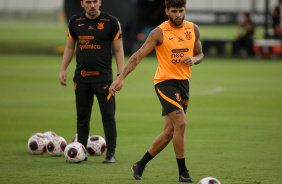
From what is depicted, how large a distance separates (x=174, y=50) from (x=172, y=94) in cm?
54

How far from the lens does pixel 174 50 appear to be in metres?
8.08

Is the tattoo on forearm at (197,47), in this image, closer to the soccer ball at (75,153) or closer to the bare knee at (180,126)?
the bare knee at (180,126)

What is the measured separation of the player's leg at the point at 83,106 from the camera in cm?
958

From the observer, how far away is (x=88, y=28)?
9477mm

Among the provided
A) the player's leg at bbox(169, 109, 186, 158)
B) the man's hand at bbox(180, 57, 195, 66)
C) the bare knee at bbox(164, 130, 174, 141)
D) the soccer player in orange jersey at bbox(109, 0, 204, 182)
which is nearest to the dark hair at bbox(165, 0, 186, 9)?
the soccer player in orange jersey at bbox(109, 0, 204, 182)

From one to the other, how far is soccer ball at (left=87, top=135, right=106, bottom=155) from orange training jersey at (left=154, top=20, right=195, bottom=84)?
7.20ft

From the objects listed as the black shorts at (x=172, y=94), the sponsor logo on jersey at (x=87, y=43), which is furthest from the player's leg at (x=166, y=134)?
the sponsor logo on jersey at (x=87, y=43)

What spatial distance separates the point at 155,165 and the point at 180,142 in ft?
4.73

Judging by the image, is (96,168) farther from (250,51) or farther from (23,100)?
(250,51)

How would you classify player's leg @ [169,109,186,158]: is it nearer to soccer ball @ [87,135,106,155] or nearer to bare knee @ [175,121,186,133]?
bare knee @ [175,121,186,133]

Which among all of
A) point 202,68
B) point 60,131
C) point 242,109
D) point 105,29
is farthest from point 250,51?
point 105,29

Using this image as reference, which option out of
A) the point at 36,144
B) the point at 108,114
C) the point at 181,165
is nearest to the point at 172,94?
the point at 181,165

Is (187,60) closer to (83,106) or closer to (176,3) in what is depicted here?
(176,3)

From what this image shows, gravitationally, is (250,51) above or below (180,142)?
below
